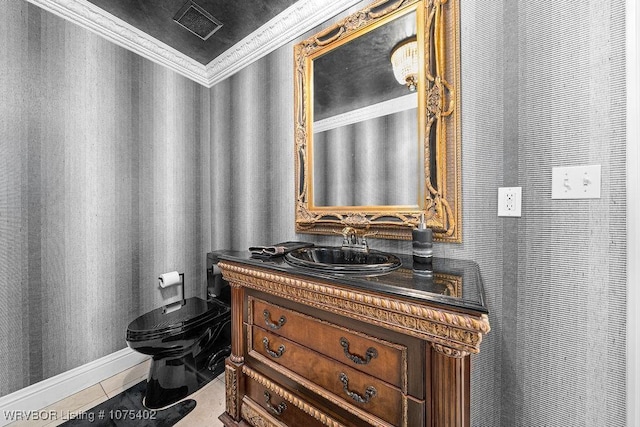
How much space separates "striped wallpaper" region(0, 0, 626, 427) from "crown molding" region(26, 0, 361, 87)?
75 mm

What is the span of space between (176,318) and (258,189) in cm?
102

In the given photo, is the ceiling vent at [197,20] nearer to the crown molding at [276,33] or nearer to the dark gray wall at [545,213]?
the crown molding at [276,33]

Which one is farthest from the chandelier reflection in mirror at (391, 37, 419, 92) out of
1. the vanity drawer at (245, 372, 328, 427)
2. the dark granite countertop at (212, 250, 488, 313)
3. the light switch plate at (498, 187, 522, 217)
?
the vanity drawer at (245, 372, 328, 427)

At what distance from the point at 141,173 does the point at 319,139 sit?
148 cm

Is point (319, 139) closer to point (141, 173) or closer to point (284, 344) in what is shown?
point (284, 344)

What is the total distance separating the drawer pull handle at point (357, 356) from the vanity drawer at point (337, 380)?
0.04 meters

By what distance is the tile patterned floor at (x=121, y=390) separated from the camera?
4.73 feet

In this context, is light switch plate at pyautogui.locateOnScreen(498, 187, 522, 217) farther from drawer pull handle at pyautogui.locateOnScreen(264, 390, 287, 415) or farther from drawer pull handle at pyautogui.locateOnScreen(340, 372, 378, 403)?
drawer pull handle at pyautogui.locateOnScreen(264, 390, 287, 415)

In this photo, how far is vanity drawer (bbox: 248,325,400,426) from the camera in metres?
0.82

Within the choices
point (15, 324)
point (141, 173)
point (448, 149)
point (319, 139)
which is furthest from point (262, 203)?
point (15, 324)

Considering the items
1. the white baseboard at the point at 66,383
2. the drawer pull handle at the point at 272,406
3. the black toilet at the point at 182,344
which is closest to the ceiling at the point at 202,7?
the black toilet at the point at 182,344

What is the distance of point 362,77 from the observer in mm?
1441

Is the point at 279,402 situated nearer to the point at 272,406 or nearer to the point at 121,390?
the point at 272,406

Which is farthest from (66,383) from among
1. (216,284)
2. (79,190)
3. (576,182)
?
(576,182)
